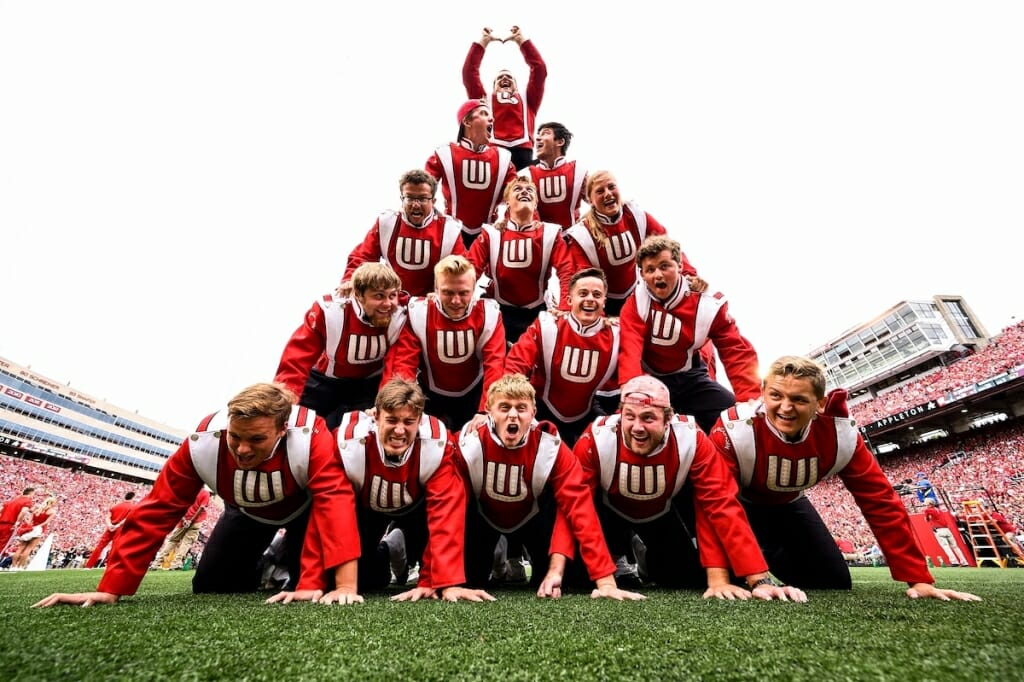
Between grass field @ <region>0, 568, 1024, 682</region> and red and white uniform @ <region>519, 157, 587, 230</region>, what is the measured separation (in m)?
4.48

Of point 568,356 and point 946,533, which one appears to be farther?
point 946,533

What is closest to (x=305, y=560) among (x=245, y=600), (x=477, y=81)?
(x=245, y=600)

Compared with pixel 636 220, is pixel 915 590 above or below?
below

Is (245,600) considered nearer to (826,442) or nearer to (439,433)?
(439,433)

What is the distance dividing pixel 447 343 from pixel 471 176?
247 centimetres

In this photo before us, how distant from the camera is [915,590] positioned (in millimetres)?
2504

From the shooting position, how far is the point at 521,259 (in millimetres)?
4641

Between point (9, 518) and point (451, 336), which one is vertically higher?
point (451, 336)

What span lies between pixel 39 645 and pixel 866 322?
53.8 meters

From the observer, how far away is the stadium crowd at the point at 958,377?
2353 cm

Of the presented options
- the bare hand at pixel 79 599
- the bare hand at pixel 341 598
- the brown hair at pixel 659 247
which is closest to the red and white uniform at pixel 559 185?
the brown hair at pixel 659 247

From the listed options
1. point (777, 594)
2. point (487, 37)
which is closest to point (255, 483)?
point (777, 594)

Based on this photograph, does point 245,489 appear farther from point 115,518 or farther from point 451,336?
→ point 115,518

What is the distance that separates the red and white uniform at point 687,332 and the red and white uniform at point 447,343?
40.8 inches
